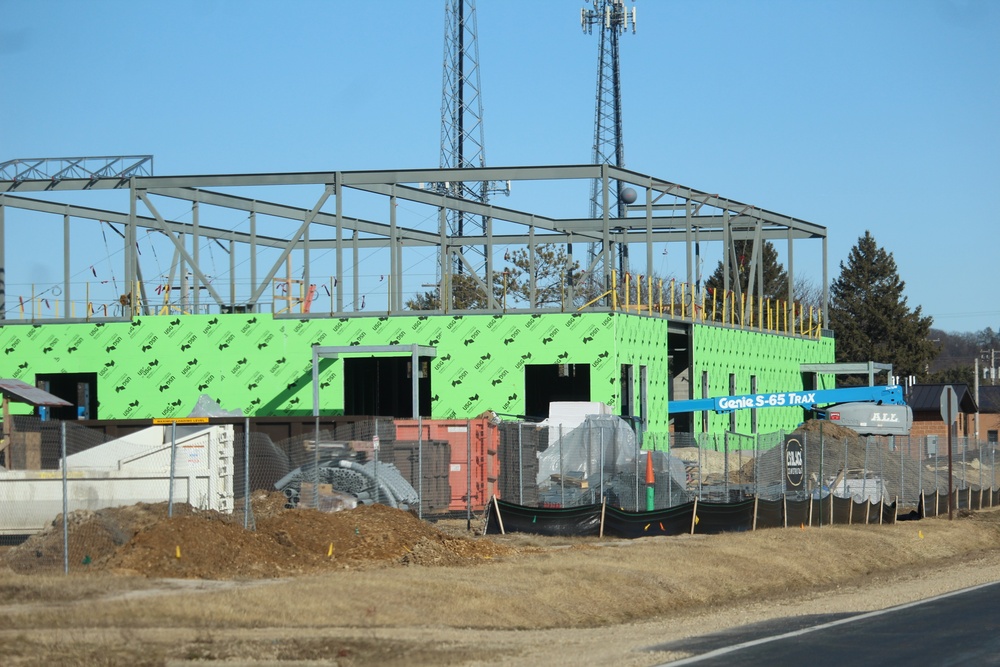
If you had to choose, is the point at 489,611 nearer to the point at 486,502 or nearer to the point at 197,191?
the point at 486,502

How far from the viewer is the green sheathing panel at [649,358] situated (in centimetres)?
4338

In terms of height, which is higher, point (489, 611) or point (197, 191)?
point (197, 191)

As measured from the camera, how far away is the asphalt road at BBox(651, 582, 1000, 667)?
1334cm

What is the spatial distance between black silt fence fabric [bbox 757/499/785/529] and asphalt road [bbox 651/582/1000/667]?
10.5 m

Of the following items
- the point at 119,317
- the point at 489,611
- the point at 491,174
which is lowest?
the point at 489,611

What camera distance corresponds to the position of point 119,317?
152 ft

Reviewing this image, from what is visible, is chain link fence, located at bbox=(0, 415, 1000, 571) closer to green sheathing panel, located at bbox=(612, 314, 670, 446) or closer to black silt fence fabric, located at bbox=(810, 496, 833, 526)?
black silt fence fabric, located at bbox=(810, 496, 833, 526)

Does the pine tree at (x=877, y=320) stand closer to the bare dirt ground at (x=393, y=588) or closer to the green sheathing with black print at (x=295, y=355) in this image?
the green sheathing with black print at (x=295, y=355)

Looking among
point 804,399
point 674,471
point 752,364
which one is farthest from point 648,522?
point 752,364

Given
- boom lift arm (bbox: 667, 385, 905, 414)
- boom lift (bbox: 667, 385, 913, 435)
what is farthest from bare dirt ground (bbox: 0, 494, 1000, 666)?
boom lift arm (bbox: 667, 385, 905, 414)

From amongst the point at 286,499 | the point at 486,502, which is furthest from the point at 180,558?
the point at 486,502

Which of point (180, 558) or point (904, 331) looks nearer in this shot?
point (180, 558)

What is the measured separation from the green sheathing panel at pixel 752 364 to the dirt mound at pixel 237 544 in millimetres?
27650

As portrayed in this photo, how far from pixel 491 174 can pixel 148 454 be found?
831 inches
